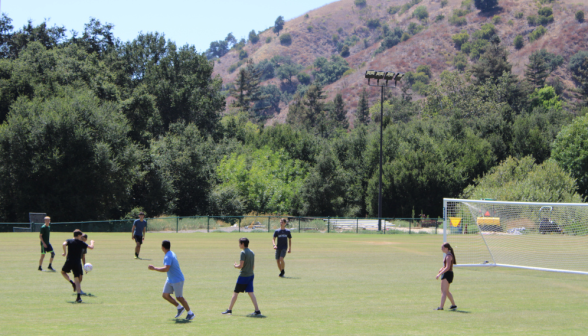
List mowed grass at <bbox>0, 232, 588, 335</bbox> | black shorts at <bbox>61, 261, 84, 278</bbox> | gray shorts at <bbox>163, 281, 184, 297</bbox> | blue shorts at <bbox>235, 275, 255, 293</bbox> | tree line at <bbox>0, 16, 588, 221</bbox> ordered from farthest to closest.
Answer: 1. tree line at <bbox>0, 16, 588, 221</bbox>
2. black shorts at <bbox>61, 261, 84, 278</bbox>
3. blue shorts at <bbox>235, 275, 255, 293</bbox>
4. gray shorts at <bbox>163, 281, 184, 297</bbox>
5. mowed grass at <bbox>0, 232, 588, 335</bbox>

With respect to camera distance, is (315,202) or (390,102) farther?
(390,102)

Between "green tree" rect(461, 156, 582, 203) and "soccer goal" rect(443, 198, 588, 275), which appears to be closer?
"soccer goal" rect(443, 198, 588, 275)

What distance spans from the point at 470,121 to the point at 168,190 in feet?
158

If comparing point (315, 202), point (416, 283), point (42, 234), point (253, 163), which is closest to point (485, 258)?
point (416, 283)

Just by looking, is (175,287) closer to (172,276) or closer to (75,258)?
(172,276)

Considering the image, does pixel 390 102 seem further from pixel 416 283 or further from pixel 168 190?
pixel 416 283

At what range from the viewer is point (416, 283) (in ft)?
59.1

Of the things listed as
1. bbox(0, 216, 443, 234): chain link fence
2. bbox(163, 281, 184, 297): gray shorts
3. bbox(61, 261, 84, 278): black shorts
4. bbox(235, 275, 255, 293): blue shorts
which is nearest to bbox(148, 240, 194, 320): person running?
bbox(163, 281, 184, 297): gray shorts

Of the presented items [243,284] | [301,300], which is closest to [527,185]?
[301,300]

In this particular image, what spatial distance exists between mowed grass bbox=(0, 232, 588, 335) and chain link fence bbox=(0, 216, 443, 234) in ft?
60.3

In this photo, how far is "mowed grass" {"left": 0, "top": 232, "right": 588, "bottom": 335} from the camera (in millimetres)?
11086

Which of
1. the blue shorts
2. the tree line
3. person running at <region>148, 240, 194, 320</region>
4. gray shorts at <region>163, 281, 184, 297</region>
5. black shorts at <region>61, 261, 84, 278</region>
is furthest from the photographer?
the tree line

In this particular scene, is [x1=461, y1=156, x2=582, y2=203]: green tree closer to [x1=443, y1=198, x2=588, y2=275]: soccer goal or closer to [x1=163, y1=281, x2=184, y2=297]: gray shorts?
[x1=443, y1=198, x2=588, y2=275]: soccer goal

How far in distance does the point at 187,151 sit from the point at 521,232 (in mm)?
42671
